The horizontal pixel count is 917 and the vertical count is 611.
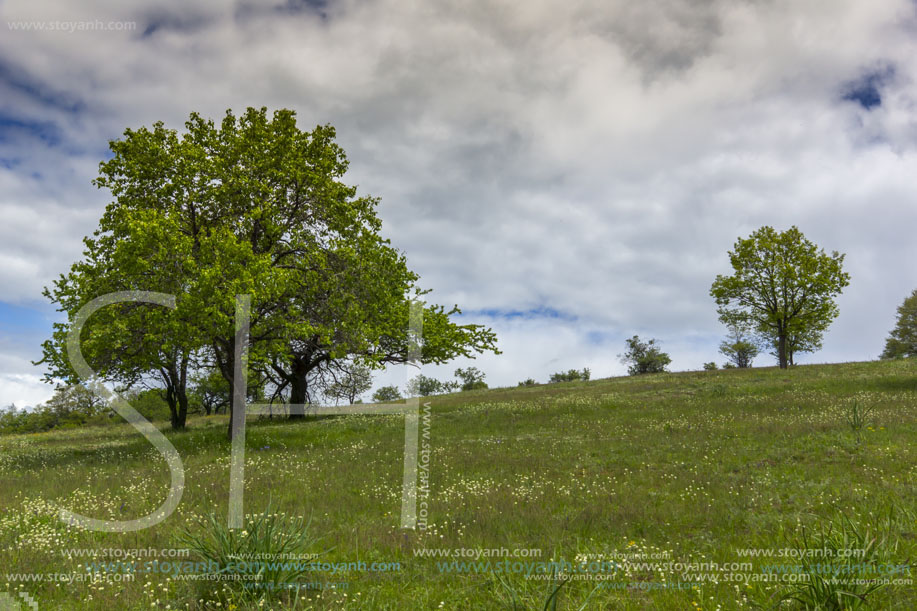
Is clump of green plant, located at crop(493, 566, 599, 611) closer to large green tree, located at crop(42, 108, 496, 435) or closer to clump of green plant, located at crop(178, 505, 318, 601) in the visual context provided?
clump of green plant, located at crop(178, 505, 318, 601)

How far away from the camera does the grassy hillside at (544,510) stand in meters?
5.90

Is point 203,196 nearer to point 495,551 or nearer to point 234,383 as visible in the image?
point 234,383

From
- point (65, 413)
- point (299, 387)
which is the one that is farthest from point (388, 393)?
point (299, 387)

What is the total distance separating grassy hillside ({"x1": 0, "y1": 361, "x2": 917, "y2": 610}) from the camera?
5902 mm

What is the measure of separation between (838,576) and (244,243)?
1776 centimetres

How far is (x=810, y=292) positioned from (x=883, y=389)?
2220 cm

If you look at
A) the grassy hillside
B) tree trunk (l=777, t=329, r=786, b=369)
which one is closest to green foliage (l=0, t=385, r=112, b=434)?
the grassy hillside

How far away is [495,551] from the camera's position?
7.35 metres

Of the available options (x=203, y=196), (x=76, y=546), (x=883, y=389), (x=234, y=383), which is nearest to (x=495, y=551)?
(x=76, y=546)

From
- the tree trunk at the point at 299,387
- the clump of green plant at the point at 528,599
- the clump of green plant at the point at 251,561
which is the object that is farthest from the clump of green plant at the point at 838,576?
the tree trunk at the point at 299,387

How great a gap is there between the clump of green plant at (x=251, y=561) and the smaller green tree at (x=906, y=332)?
93.6 m

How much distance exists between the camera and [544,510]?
9406 mm

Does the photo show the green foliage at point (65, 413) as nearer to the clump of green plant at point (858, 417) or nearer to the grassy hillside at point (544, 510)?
the grassy hillside at point (544, 510)

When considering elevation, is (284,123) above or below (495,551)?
above
